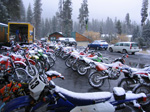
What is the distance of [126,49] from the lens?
1903cm

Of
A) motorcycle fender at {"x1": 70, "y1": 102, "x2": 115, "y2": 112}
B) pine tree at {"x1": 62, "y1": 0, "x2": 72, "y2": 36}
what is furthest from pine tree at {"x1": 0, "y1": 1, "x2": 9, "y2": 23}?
motorcycle fender at {"x1": 70, "y1": 102, "x2": 115, "y2": 112}

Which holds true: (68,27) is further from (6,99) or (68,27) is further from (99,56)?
(6,99)

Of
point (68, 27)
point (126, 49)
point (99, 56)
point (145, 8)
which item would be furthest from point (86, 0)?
point (99, 56)

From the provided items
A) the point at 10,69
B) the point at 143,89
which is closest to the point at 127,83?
the point at 143,89


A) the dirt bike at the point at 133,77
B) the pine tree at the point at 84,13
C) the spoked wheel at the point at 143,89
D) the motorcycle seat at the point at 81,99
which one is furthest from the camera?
the pine tree at the point at 84,13

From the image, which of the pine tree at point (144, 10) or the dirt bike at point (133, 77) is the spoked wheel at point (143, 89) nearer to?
the dirt bike at point (133, 77)

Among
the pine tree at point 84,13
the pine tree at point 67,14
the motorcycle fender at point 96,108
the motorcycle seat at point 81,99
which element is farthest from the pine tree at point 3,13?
the pine tree at point 84,13

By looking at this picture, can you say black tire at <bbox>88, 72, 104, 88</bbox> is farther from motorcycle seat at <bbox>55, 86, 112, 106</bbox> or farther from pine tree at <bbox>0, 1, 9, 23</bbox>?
pine tree at <bbox>0, 1, 9, 23</bbox>

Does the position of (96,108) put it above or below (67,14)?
below

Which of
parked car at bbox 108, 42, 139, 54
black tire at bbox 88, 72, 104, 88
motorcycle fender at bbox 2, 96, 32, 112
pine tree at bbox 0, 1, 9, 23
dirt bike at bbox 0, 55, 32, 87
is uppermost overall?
pine tree at bbox 0, 1, 9, 23

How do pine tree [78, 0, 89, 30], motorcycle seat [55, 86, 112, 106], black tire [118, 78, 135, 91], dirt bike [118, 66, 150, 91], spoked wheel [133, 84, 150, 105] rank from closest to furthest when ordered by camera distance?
motorcycle seat [55, 86, 112, 106] < spoked wheel [133, 84, 150, 105] < dirt bike [118, 66, 150, 91] < black tire [118, 78, 135, 91] < pine tree [78, 0, 89, 30]

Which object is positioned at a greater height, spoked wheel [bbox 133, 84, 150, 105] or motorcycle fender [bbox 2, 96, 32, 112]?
motorcycle fender [bbox 2, 96, 32, 112]

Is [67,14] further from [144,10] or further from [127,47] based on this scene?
[127,47]

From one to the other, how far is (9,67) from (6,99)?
6.14 feet
